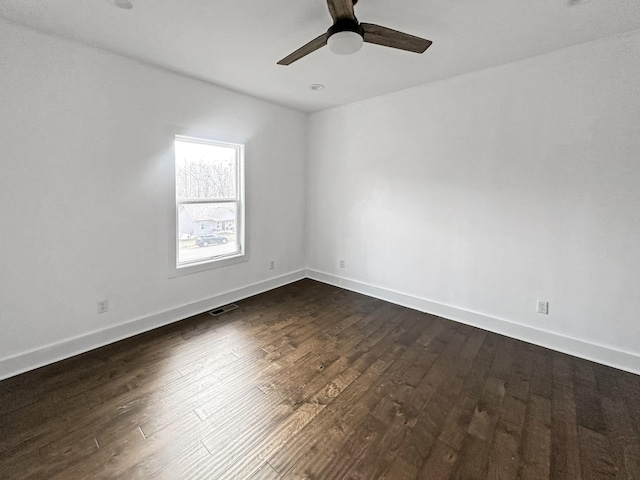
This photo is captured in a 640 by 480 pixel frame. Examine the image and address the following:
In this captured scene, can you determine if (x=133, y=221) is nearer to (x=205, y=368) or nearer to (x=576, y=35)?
(x=205, y=368)

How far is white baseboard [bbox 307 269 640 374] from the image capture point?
2445mm

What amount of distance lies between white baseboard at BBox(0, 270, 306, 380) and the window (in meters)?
0.50

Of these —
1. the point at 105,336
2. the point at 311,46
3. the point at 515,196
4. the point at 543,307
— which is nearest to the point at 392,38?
the point at 311,46

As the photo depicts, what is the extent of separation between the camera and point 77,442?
1643 millimetres

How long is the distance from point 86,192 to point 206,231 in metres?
1.25

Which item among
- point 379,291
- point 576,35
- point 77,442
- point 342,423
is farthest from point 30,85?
point 576,35

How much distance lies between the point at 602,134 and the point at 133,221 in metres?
4.28

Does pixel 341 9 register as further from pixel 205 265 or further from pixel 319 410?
pixel 205 265

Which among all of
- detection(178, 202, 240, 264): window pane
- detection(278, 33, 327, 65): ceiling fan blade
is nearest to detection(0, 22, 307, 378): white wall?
detection(178, 202, 240, 264): window pane

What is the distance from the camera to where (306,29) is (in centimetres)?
220

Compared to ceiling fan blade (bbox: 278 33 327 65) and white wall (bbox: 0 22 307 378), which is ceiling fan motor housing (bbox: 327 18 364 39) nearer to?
ceiling fan blade (bbox: 278 33 327 65)

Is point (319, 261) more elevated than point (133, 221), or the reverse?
point (133, 221)

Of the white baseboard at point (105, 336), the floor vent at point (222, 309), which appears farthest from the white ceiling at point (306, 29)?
the floor vent at point (222, 309)

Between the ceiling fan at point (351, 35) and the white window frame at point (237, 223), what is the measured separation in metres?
1.91
